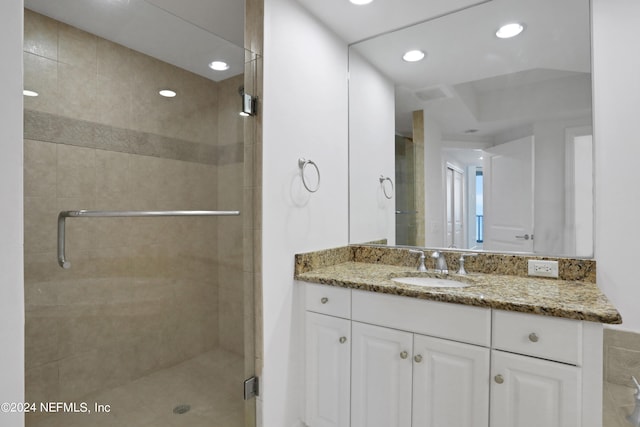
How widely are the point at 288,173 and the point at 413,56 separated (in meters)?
1.17

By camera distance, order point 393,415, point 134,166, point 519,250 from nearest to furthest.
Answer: point 134,166 < point 393,415 < point 519,250

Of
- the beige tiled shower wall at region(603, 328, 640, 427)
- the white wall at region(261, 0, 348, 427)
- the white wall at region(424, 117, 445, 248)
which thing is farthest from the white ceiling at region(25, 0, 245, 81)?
the beige tiled shower wall at region(603, 328, 640, 427)

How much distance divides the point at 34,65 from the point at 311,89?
1270mm

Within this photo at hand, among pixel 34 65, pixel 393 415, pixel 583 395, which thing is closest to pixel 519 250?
pixel 583 395

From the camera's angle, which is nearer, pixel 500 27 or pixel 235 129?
pixel 235 129

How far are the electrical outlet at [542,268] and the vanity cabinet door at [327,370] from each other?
99cm

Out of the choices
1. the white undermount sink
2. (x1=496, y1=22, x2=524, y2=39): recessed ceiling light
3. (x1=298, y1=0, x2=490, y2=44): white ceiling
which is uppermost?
(x1=298, y1=0, x2=490, y2=44): white ceiling

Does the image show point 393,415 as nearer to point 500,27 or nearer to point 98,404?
point 98,404

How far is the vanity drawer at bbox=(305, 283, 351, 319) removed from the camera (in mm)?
1661

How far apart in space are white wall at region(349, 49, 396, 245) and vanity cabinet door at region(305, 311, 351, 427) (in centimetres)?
71

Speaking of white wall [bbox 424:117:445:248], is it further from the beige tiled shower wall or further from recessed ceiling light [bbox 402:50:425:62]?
the beige tiled shower wall

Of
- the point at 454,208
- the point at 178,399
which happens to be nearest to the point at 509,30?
the point at 454,208

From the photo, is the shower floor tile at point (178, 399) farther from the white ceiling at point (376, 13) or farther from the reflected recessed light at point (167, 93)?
the white ceiling at point (376, 13)

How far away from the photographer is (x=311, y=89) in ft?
6.43
